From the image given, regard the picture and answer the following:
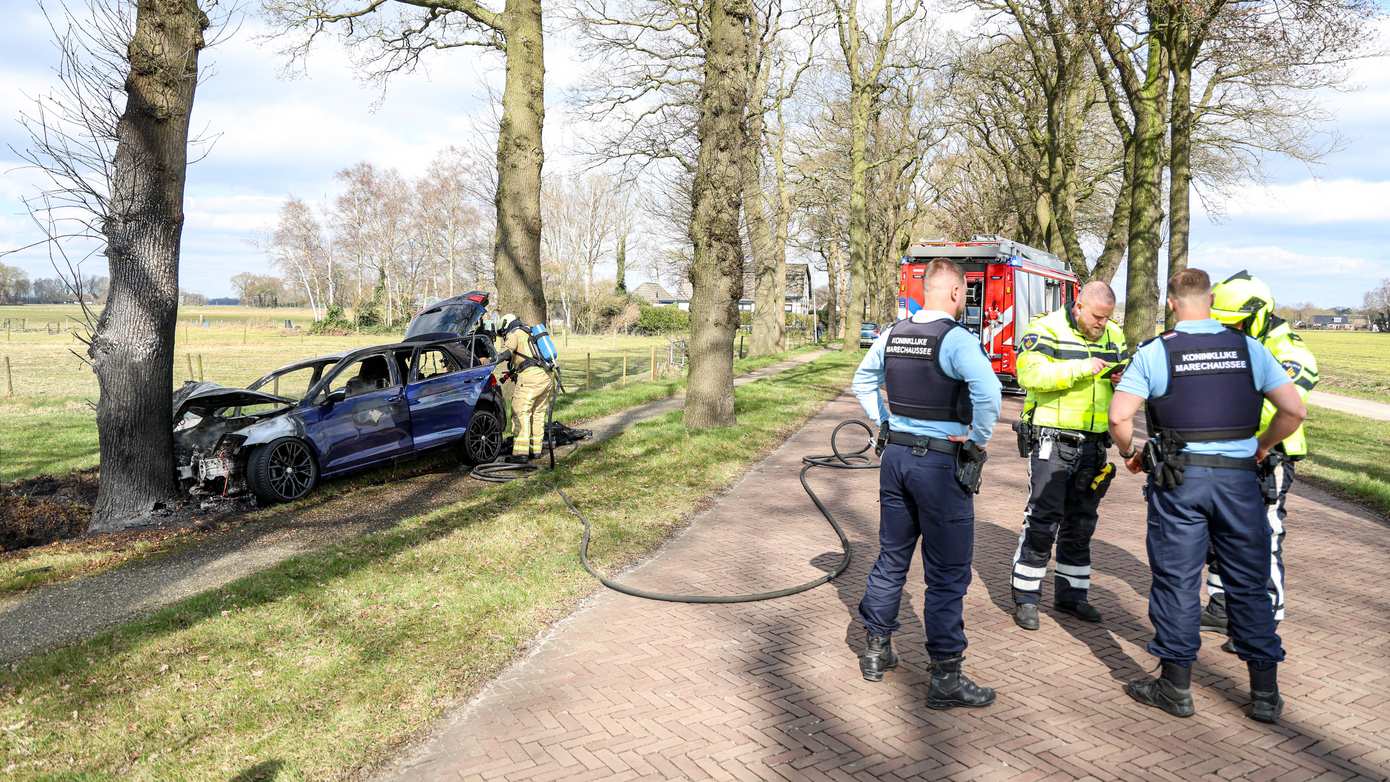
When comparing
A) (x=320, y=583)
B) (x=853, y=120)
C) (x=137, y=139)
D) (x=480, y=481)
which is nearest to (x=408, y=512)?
(x=480, y=481)

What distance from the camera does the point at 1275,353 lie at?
4773 millimetres

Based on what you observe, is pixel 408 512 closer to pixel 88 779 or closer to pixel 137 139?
pixel 137 139

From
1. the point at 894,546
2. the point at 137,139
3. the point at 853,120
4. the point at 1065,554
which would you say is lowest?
the point at 1065,554

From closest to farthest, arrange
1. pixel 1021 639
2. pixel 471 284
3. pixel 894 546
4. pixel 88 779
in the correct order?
pixel 88 779
pixel 894 546
pixel 1021 639
pixel 471 284

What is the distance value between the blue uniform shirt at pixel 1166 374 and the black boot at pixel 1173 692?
1.03m

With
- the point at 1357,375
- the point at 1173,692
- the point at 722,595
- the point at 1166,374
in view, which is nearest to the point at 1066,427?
the point at 1166,374

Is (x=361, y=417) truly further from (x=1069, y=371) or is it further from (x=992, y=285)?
(x=992, y=285)

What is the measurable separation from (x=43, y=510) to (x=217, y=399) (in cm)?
189

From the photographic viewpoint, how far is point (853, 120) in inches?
1150

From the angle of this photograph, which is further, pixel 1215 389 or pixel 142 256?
pixel 142 256

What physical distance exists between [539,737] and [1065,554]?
3286mm

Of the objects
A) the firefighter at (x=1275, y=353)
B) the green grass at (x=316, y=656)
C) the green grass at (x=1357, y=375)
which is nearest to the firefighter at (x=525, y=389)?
the green grass at (x=316, y=656)

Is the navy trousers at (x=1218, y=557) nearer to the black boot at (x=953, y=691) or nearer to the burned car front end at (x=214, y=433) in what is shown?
the black boot at (x=953, y=691)

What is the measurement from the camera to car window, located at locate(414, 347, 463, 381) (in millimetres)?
10037
